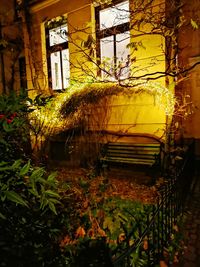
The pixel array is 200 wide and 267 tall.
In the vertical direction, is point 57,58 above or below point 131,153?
above

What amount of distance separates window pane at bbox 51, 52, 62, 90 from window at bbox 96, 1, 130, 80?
8.23ft

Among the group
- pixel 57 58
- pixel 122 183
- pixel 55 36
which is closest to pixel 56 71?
pixel 57 58

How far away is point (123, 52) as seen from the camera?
Answer: 7.61 m

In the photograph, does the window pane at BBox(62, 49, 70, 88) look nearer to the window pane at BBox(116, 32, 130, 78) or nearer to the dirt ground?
the window pane at BBox(116, 32, 130, 78)

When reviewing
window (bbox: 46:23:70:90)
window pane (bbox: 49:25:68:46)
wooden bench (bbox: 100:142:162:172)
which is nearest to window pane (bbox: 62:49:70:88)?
window (bbox: 46:23:70:90)

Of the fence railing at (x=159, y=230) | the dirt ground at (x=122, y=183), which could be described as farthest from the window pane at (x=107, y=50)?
the fence railing at (x=159, y=230)

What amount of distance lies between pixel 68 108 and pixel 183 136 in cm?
402

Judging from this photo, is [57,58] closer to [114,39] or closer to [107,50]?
[107,50]

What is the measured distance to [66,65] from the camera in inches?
384

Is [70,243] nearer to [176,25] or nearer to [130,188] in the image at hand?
[130,188]

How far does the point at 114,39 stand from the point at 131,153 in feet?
12.0

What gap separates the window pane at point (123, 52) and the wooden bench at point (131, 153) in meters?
2.11

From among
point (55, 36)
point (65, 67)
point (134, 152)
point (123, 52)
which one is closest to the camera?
point (134, 152)

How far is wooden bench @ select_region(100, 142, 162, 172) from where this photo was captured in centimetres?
669
